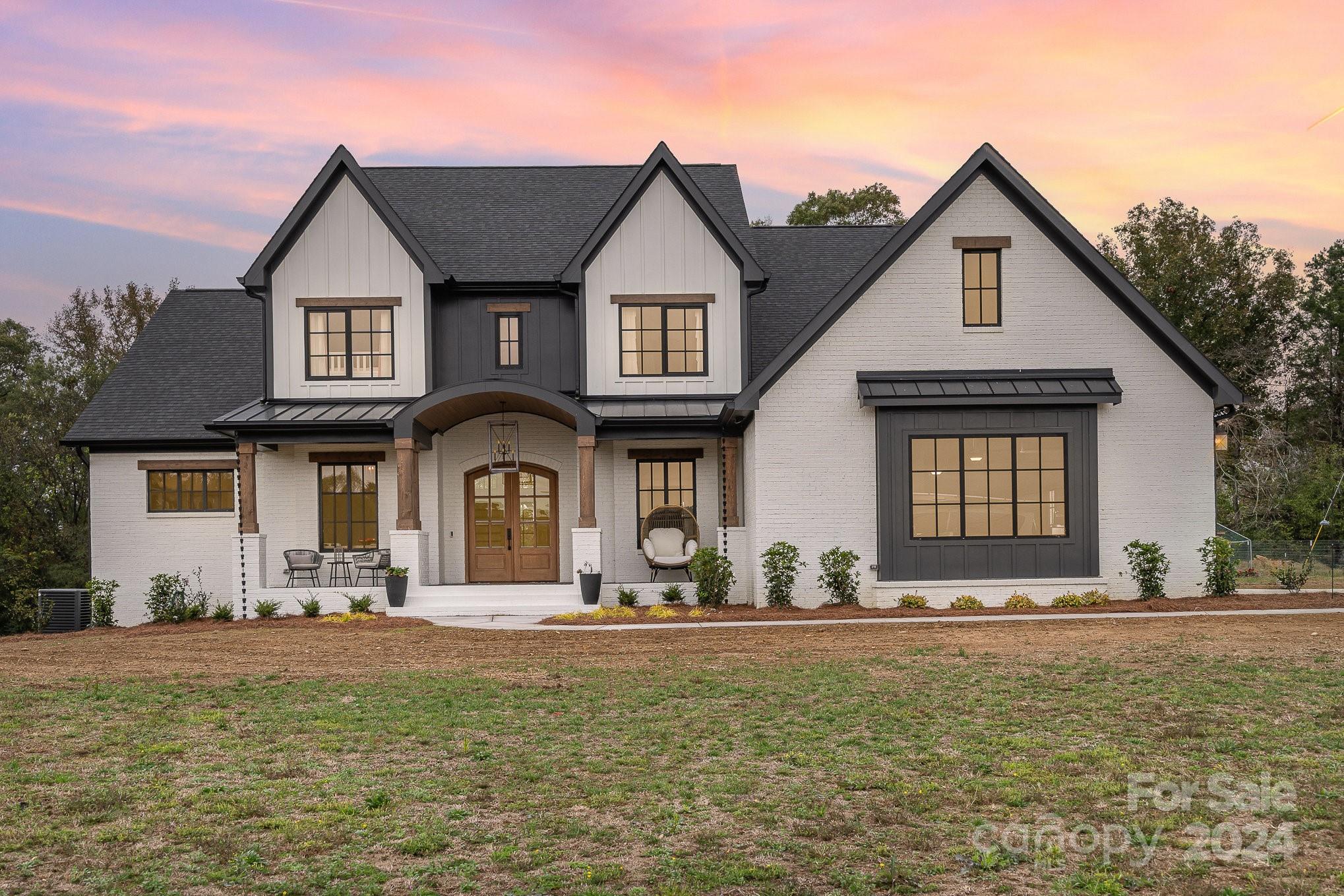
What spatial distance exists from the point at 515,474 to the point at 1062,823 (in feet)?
51.6

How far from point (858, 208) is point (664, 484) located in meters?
23.5

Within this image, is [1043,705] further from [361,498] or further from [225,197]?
[225,197]

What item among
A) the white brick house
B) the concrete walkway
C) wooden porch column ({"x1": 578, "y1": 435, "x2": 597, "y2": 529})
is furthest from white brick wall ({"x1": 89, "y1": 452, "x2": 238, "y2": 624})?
wooden porch column ({"x1": 578, "y1": 435, "x2": 597, "y2": 529})

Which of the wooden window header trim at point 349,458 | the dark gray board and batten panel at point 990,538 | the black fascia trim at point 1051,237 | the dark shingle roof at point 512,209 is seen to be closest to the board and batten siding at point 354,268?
the dark shingle roof at point 512,209

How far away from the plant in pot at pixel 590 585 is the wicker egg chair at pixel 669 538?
52.3 inches

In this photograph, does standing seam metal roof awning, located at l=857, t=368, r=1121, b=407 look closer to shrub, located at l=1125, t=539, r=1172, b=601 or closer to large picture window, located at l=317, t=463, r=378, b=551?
shrub, located at l=1125, t=539, r=1172, b=601

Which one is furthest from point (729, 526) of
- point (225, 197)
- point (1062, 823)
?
point (225, 197)

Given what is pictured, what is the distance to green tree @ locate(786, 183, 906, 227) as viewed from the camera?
132 ft

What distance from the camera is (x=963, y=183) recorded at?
17.3 meters

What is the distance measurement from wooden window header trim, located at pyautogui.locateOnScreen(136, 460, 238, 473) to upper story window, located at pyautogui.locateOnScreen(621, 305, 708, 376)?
8039mm

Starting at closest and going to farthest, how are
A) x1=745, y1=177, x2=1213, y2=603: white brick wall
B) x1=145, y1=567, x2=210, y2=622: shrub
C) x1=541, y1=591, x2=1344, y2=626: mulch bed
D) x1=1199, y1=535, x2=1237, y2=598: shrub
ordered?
x1=541, y1=591, x2=1344, y2=626: mulch bed
x1=1199, y1=535, x2=1237, y2=598: shrub
x1=745, y1=177, x2=1213, y2=603: white brick wall
x1=145, y1=567, x2=210, y2=622: shrub

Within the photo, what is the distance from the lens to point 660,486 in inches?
795

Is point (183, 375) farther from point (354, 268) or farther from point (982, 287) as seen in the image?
point (982, 287)

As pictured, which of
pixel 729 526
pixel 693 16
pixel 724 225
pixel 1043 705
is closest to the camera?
pixel 1043 705
